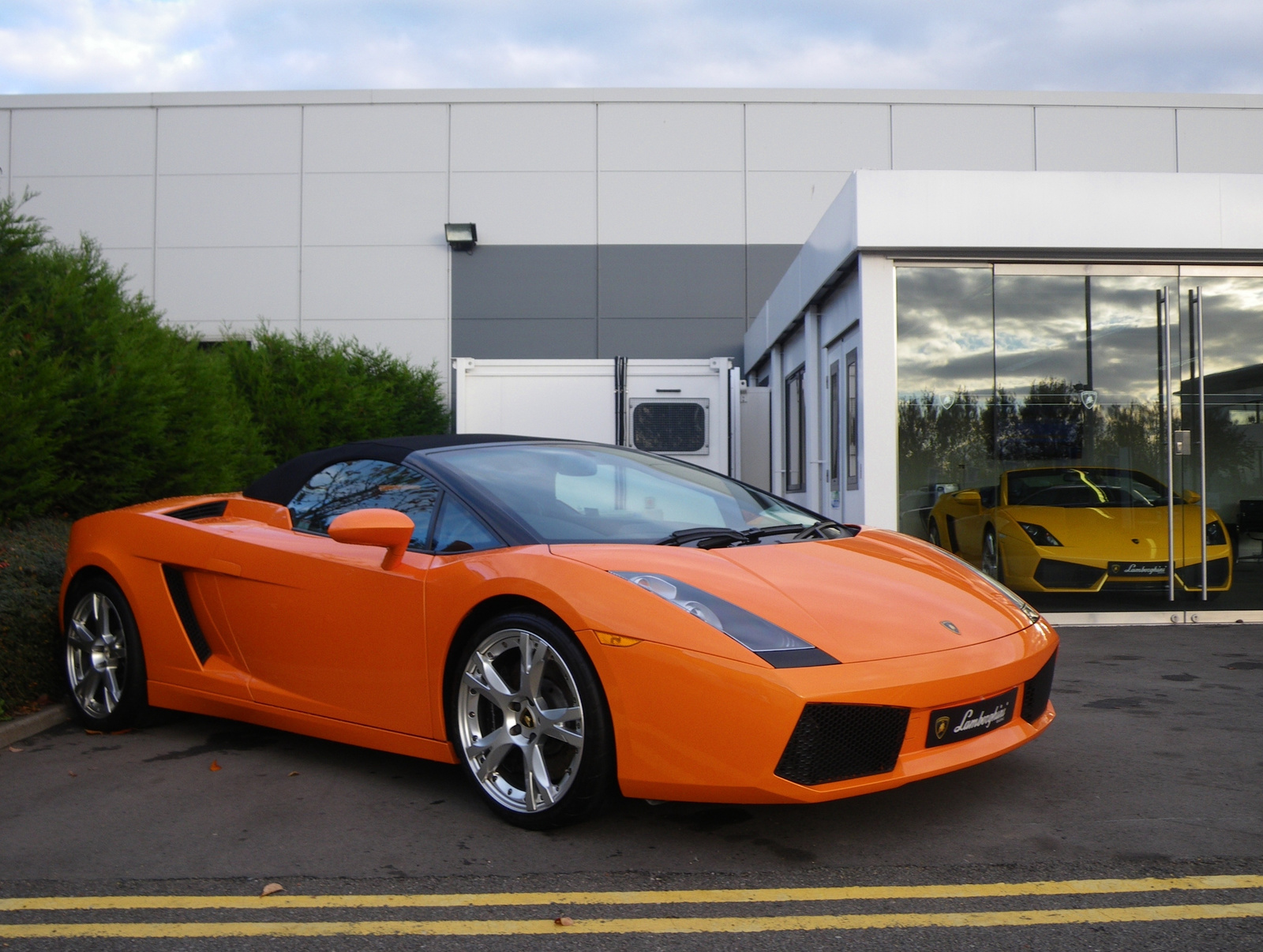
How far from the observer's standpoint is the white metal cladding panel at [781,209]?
20.9 metres

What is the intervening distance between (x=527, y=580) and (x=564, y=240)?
715 inches

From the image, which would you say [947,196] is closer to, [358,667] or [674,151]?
[358,667]

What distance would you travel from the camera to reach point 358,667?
3957mm

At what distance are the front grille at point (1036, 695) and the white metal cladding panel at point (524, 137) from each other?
1860 cm

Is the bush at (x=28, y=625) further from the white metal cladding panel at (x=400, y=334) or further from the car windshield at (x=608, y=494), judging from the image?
the white metal cladding panel at (x=400, y=334)

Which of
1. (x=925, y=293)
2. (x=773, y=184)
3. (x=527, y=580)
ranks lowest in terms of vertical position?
(x=527, y=580)

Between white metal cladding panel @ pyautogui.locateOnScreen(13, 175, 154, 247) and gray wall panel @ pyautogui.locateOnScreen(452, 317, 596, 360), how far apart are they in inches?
248

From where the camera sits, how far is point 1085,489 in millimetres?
8844

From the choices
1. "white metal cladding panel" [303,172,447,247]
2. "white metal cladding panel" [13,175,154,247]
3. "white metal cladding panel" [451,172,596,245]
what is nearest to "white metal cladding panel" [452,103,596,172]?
"white metal cladding panel" [451,172,596,245]

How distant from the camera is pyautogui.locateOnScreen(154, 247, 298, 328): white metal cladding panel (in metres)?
21.3

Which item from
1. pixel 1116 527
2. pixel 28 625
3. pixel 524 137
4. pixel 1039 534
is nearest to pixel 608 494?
pixel 28 625

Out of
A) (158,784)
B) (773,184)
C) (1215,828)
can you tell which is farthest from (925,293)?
(773,184)

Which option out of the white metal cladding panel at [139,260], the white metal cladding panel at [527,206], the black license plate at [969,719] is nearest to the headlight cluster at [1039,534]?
the black license plate at [969,719]

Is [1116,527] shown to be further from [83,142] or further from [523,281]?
[83,142]
